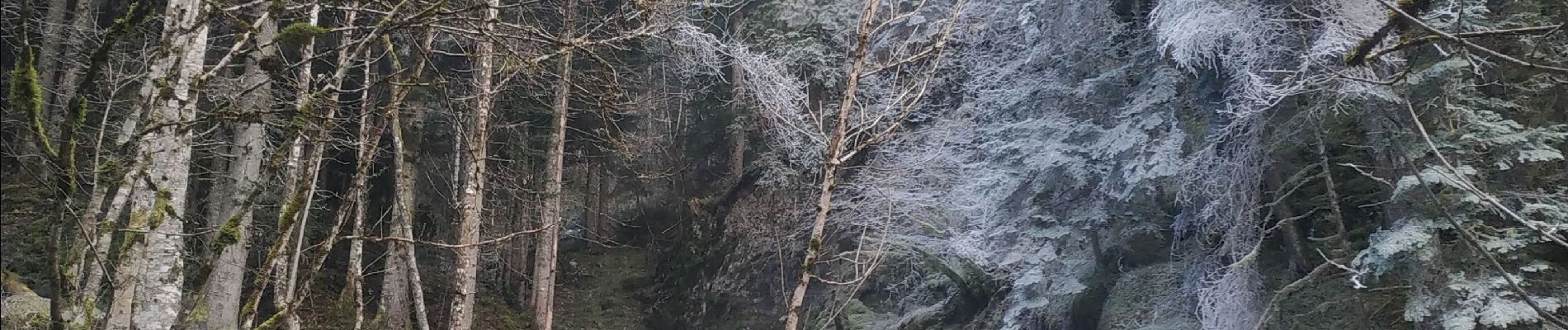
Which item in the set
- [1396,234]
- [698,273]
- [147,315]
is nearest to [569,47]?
[147,315]

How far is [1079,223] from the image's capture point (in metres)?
9.08

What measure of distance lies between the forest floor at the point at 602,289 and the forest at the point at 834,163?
7 cm

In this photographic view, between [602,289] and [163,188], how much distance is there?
479 inches

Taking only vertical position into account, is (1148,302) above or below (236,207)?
below

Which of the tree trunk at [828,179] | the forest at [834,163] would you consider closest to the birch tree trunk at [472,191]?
the forest at [834,163]

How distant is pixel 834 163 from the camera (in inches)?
223

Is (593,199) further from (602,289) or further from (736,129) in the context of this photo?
(736,129)

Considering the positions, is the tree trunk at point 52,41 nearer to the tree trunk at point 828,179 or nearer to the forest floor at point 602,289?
the forest floor at point 602,289

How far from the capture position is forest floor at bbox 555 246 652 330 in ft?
47.3

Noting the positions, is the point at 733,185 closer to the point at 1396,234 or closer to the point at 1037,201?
the point at 1037,201

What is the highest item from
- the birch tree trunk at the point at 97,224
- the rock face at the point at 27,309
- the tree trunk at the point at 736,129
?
the tree trunk at the point at 736,129

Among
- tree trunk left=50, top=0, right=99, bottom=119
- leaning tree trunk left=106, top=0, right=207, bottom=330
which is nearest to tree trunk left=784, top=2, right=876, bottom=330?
leaning tree trunk left=106, top=0, right=207, bottom=330

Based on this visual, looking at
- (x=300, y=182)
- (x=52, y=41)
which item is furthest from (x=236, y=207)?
(x=52, y=41)

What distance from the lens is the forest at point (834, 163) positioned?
145 inches
